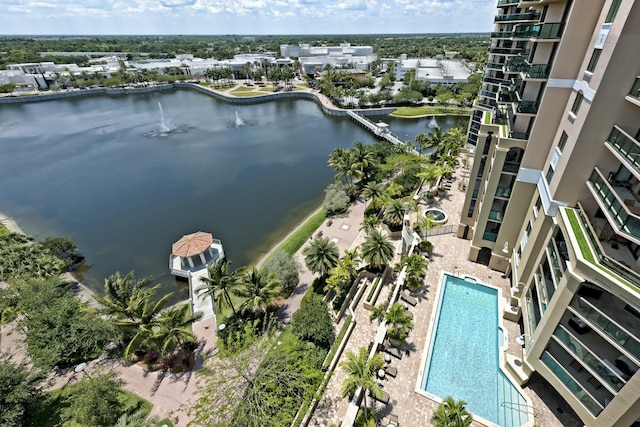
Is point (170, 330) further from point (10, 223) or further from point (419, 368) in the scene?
point (10, 223)

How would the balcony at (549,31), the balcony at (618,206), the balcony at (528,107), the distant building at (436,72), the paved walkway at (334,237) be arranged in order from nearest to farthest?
the balcony at (618,206) < the balcony at (549,31) < the balcony at (528,107) < the paved walkway at (334,237) < the distant building at (436,72)

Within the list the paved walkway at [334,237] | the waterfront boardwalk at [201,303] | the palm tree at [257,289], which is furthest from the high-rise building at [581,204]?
the waterfront boardwalk at [201,303]

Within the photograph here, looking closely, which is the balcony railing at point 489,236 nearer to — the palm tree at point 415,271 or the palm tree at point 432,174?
the palm tree at point 415,271

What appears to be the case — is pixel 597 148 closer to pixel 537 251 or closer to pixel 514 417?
pixel 537 251

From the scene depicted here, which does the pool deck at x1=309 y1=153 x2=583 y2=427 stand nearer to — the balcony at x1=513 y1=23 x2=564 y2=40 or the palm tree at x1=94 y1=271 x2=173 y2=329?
the palm tree at x1=94 y1=271 x2=173 y2=329

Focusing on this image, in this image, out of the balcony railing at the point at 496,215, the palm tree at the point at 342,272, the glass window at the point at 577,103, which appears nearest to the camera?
the glass window at the point at 577,103

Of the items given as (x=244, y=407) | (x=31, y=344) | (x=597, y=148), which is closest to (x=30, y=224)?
(x=31, y=344)

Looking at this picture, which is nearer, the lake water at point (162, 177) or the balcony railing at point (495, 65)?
the lake water at point (162, 177)

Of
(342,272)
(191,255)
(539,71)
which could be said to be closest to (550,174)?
(539,71)
